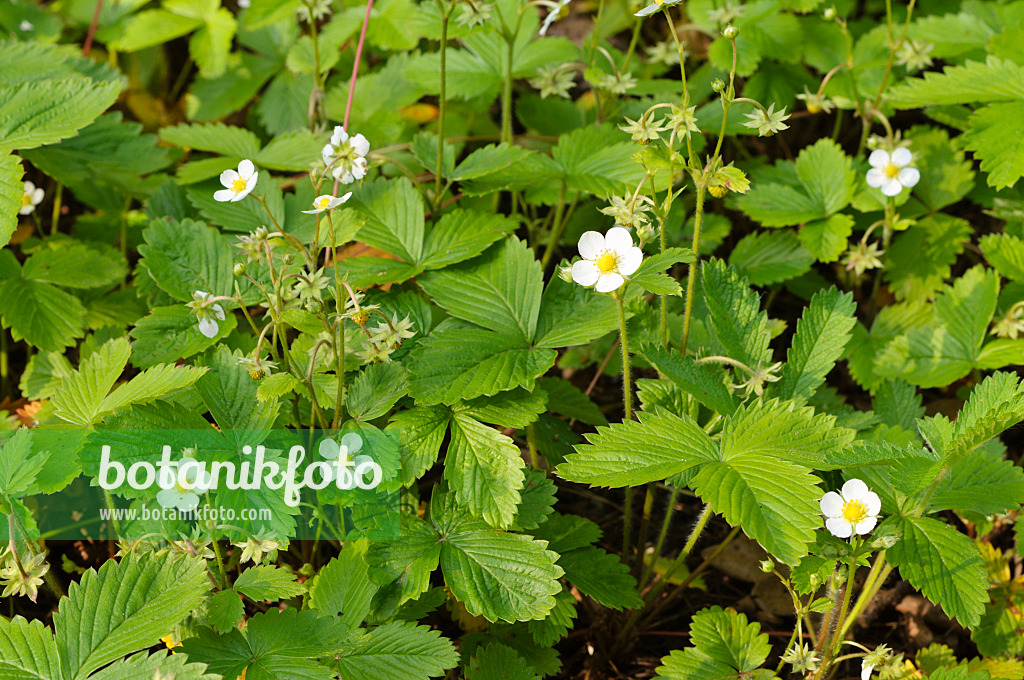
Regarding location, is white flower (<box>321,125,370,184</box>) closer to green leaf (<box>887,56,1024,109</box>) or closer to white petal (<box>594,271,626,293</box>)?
white petal (<box>594,271,626,293</box>)

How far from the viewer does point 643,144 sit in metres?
1.85

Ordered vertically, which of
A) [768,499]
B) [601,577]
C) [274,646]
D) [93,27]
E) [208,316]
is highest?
[93,27]

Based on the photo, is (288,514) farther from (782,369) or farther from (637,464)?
(782,369)

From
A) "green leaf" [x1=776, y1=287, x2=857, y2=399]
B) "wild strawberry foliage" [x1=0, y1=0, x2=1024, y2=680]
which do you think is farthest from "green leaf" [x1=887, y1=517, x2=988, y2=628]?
"green leaf" [x1=776, y1=287, x2=857, y2=399]

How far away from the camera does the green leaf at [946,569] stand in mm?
1710

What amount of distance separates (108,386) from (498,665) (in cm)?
113

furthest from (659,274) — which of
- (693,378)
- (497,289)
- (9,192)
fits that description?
(9,192)

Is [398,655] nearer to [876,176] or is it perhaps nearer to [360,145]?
[360,145]

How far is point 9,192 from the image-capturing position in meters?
2.18

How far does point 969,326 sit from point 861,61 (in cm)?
124

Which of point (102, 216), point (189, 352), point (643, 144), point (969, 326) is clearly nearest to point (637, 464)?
point (643, 144)

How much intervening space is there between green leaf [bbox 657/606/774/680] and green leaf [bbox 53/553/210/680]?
1027 millimetres

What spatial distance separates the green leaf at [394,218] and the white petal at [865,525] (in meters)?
1.28

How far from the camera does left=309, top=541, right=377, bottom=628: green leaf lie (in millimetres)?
1710
